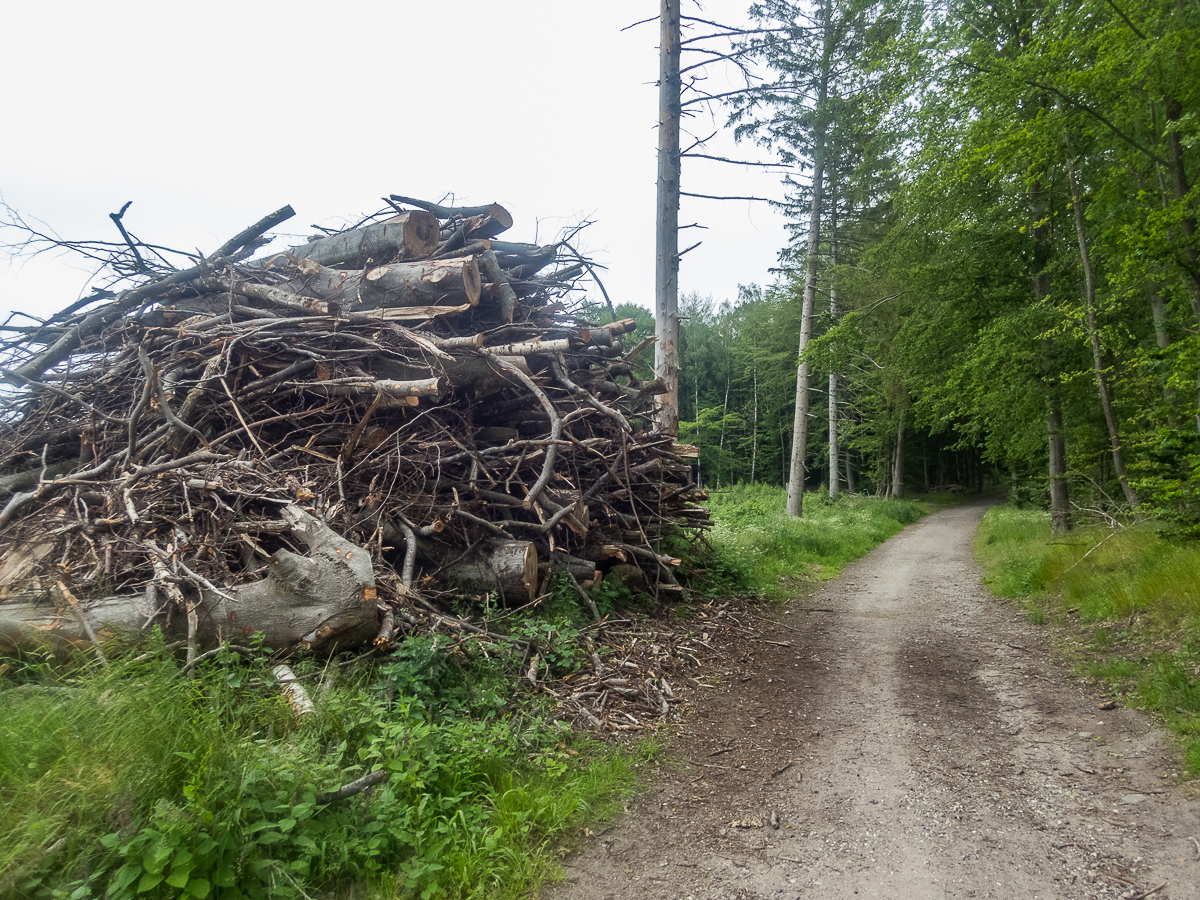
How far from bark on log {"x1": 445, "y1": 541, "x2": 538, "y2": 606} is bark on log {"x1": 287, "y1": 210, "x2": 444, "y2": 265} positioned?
3.90 m

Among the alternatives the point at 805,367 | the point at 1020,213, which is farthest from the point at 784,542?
the point at 1020,213

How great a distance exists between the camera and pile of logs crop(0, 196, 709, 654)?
412 centimetres

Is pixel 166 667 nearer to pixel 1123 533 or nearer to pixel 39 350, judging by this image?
pixel 39 350

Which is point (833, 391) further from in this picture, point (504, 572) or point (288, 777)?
point (288, 777)

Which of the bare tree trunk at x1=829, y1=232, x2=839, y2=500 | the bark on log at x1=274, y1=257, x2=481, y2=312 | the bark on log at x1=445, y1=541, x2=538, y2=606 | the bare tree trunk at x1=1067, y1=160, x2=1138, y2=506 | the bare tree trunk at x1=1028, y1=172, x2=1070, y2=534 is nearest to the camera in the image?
the bark on log at x1=445, y1=541, x2=538, y2=606

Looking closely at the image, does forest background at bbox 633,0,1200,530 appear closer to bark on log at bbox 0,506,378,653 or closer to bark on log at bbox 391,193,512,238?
bark on log at bbox 391,193,512,238

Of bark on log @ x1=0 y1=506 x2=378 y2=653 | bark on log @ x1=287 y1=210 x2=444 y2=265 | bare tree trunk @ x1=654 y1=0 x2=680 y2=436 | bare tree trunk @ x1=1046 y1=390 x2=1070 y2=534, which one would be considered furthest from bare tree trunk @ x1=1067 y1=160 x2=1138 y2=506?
bark on log @ x1=0 y1=506 x2=378 y2=653

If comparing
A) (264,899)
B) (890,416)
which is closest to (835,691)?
(264,899)

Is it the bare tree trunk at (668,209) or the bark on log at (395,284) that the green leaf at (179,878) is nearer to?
the bark on log at (395,284)

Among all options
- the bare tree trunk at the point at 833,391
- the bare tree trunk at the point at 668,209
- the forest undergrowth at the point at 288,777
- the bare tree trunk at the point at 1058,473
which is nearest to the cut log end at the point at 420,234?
the bare tree trunk at the point at 668,209

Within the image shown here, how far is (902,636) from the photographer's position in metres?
7.02

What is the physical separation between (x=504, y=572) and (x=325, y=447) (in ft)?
7.12

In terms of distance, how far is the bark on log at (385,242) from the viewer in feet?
23.7

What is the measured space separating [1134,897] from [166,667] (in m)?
4.79
